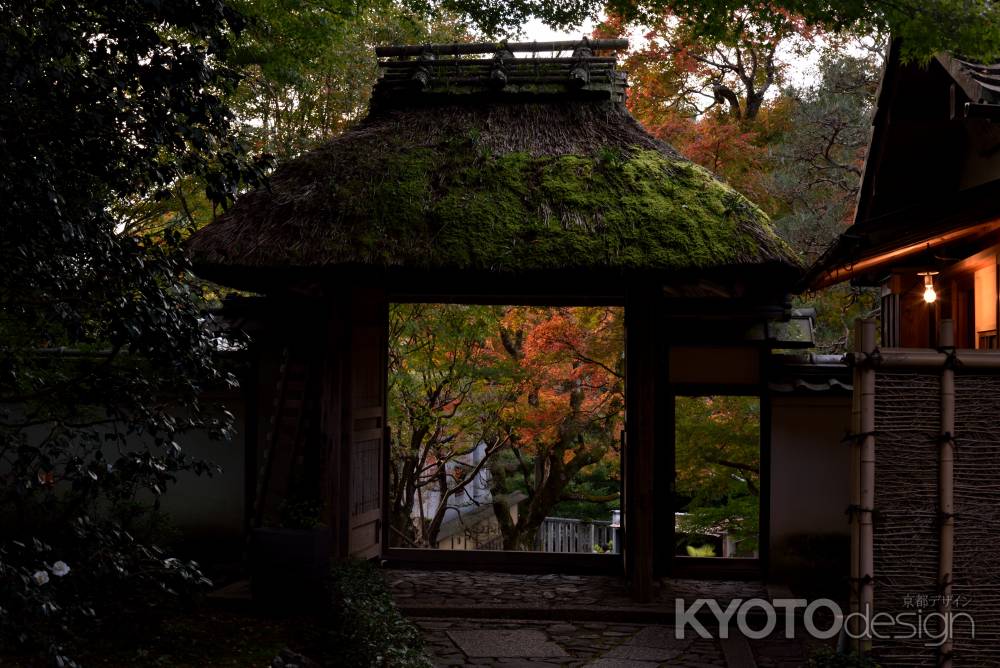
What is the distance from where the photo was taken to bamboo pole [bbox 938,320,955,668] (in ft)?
15.9

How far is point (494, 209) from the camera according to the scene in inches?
349

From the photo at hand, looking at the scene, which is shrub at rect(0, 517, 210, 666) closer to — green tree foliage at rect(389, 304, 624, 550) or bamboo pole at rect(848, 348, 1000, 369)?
bamboo pole at rect(848, 348, 1000, 369)

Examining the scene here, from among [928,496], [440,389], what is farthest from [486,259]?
[440,389]

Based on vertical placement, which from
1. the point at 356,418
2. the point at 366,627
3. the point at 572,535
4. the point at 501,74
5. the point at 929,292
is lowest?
the point at 572,535

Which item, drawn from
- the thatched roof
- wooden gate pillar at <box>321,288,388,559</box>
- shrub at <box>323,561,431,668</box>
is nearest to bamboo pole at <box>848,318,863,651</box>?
shrub at <box>323,561,431,668</box>

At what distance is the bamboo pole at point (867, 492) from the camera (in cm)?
485

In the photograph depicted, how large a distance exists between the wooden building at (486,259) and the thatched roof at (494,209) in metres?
0.02

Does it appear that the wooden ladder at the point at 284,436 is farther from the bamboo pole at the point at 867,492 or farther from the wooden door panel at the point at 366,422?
the bamboo pole at the point at 867,492

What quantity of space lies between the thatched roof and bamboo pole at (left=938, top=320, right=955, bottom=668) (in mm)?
3591

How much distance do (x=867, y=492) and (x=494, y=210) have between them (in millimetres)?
4850

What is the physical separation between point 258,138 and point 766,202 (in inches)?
317

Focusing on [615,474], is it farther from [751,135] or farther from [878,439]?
[878,439]

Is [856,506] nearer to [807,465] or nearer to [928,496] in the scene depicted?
[928,496]

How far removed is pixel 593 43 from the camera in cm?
1115
